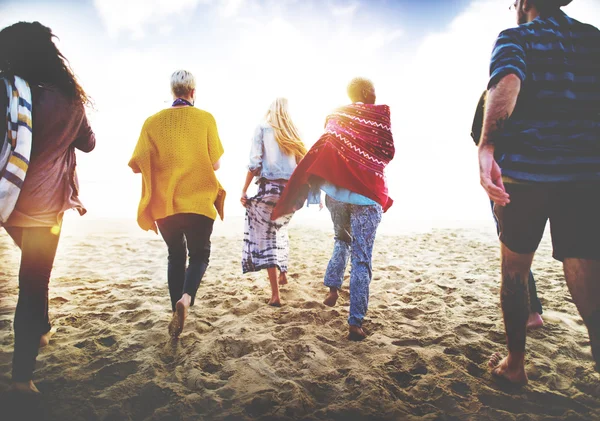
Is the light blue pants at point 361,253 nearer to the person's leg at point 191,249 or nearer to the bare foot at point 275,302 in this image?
the bare foot at point 275,302

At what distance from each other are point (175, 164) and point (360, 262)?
159 cm

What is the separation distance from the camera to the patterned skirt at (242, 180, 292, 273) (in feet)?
11.1

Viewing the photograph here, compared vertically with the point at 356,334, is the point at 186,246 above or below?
above

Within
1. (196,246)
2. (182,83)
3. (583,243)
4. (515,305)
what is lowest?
(515,305)

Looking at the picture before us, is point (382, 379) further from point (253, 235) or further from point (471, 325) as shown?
point (253, 235)

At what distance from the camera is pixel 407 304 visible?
321cm

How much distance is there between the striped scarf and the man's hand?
7.48ft

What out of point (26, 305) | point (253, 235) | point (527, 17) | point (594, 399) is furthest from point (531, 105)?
point (26, 305)

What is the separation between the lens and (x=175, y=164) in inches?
99.3

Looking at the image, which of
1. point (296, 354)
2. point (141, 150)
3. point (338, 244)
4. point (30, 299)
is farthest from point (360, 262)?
point (30, 299)

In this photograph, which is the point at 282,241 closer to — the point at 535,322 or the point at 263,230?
the point at 263,230

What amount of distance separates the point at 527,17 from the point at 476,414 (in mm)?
2028

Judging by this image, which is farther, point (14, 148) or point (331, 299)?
point (331, 299)

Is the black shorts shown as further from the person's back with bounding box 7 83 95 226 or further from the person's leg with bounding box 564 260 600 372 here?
the person's back with bounding box 7 83 95 226
